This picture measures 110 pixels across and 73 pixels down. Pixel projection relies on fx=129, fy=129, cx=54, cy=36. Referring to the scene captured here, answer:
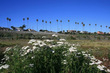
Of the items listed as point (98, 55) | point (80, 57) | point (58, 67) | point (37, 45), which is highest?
point (37, 45)

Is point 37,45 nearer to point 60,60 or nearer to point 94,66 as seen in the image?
point 60,60

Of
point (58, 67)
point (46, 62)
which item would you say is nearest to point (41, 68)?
point (46, 62)

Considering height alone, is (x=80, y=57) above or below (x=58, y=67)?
above

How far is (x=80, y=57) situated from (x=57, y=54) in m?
0.85

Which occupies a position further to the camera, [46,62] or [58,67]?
[58,67]

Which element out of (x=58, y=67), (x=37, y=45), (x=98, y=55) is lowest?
(x=98, y=55)

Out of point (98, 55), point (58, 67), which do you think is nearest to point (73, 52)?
point (58, 67)

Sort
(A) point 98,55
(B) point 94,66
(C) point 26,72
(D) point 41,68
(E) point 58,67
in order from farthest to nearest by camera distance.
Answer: (A) point 98,55 → (E) point 58,67 → (D) point 41,68 → (B) point 94,66 → (C) point 26,72

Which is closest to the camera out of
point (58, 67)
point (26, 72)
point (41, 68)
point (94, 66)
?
point (26, 72)

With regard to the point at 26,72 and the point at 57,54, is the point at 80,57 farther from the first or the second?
the point at 26,72

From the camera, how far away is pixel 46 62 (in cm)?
441

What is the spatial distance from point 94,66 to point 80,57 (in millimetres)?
665

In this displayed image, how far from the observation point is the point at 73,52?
4.55m

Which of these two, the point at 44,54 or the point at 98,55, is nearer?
the point at 44,54
